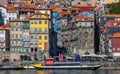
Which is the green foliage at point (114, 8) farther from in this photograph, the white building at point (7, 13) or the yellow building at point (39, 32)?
the yellow building at point (39, 32)

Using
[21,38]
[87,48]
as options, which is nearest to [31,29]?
[21,38]

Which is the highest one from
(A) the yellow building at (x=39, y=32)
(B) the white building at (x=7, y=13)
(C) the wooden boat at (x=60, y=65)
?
(B) the white building at (x=7, y=13)

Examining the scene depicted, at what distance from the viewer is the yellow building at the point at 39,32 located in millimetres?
92688

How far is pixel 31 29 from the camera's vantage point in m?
93.8

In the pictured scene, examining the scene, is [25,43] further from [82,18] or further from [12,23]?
[82,18]

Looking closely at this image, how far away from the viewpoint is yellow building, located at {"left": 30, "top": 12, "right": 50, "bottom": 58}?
92688 millimetres

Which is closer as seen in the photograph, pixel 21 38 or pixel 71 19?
pixel 21 38

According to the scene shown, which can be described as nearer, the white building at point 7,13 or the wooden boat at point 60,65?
the wooden boat at point 60,65

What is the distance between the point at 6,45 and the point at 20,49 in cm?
395

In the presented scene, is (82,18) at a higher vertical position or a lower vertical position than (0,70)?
higher

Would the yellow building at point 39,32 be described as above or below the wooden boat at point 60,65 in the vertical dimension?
above

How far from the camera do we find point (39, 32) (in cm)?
9300

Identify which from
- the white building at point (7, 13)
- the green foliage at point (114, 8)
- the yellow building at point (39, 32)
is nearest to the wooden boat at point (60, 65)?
the yellow building at point (39, 32)

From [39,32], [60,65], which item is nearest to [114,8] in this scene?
[39,32]
